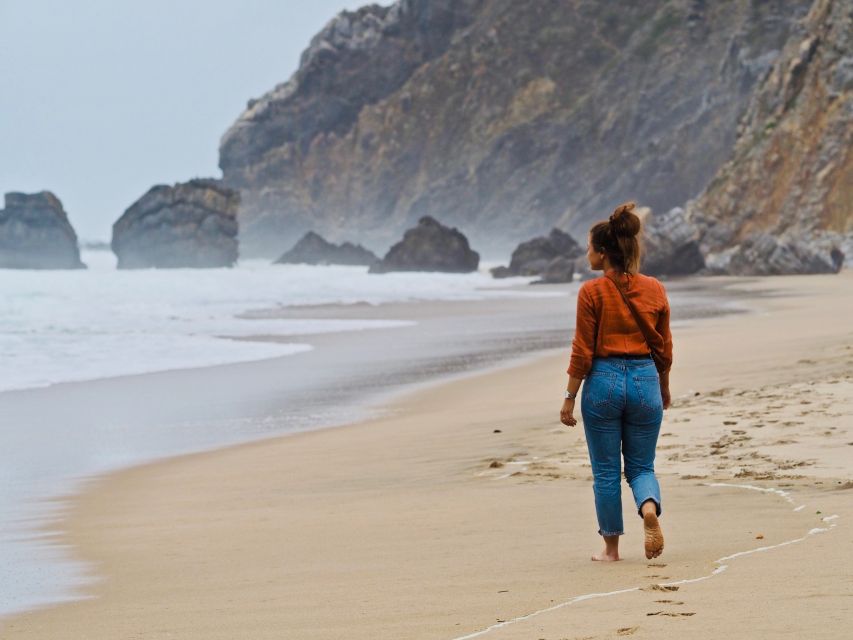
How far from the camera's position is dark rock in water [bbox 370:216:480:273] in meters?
75.5

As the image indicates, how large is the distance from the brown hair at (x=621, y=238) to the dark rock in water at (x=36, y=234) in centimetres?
12508

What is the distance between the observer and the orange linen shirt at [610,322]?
17.9ft

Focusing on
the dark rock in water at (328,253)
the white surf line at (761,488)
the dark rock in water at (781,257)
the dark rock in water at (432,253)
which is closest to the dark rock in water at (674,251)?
the dark rock in water at (781,257)

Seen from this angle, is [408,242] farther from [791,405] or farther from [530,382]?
[791,405]

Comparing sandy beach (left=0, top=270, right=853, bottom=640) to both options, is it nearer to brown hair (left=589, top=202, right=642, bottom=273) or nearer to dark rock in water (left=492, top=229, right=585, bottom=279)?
brown hair (left=589, top=202, right=642, bottom=273)

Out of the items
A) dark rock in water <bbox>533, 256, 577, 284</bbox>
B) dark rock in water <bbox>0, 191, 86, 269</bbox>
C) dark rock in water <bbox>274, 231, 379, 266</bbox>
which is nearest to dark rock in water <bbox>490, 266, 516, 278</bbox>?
dark rock in water <bbox>533, 256, 577, 284</bbox>

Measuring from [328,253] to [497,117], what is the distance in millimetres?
50741

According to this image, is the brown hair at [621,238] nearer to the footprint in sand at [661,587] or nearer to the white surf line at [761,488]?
the footprint in sand at [661,587]

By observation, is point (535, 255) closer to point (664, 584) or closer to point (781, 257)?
point (781, 257)

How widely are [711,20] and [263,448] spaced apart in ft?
415

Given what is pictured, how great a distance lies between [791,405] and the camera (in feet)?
32.7

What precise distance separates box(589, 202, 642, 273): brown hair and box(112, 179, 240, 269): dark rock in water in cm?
11025

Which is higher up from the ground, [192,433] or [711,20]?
[711,20]

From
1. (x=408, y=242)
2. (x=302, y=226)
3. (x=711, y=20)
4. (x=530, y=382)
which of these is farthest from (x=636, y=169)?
(x=530, y=382)
